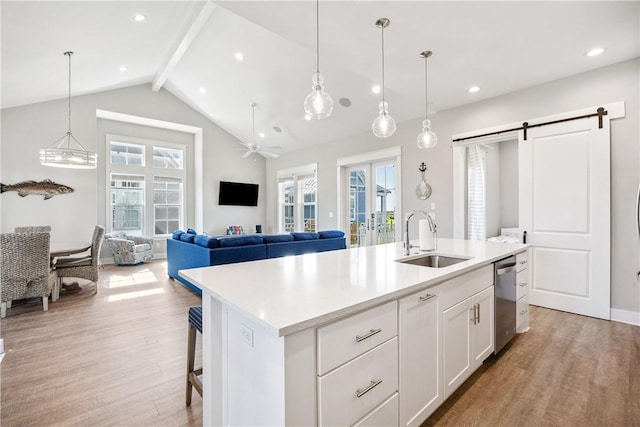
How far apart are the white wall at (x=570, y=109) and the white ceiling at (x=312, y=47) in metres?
0.16

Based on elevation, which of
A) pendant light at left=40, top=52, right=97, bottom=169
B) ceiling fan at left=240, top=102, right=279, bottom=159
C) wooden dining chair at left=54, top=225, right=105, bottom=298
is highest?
ceiling fan at left=240, top=102, right=279, bottom=159

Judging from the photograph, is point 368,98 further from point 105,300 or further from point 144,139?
point 144,139

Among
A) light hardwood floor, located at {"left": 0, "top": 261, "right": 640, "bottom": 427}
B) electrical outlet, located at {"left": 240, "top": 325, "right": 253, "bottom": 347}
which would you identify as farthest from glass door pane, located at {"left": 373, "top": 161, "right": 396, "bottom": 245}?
electrical outlet, located at {"left": 240, "top": 325, "right": 253, "bottom": 347}

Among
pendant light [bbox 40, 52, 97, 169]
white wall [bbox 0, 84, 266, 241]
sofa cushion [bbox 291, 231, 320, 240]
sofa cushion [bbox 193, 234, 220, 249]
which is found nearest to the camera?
sofa cushion [bbox 193, 234, 220, 249]

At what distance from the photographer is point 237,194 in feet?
27.6

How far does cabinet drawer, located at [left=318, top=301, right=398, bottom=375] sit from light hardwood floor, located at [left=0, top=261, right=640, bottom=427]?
2.77 ft

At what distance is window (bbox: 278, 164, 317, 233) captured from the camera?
747 cm

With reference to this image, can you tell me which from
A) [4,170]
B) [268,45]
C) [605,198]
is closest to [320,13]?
→ [268,45]

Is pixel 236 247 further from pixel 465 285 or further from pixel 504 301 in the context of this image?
pixel 504 301

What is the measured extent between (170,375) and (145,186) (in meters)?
6.46

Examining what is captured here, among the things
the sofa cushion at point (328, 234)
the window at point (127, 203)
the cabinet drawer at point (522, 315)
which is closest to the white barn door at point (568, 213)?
the cabinet drawer at point (522, 315)

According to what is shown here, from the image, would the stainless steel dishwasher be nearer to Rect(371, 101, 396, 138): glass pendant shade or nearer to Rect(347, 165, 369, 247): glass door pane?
Rect(371, 101, 396, 138): glass pendant shade

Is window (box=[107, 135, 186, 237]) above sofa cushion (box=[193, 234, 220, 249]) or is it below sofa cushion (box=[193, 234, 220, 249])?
above

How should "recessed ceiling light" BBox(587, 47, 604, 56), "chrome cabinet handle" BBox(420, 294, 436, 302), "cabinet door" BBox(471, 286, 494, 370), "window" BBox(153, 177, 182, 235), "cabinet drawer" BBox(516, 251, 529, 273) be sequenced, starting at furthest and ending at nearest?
"window" BBox(153, 177, 182, 235)
"recessed ceiling light" BBox(587, 47, 604, 56)
"cabinet drawer" BBox(516, 251, 529, 273)
"cabinet door" BBox(471, 286, 494, 370)
"chrome cabinet handle" BBox(420, 294, 436, 302)
